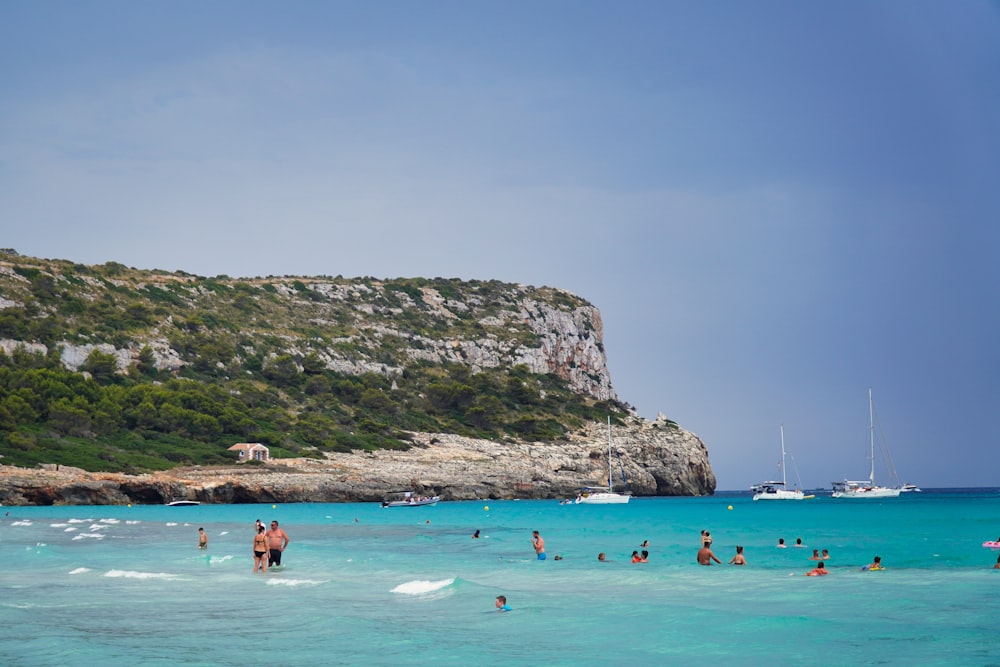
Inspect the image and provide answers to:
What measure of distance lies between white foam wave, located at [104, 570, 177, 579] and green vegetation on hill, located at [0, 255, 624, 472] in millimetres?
59776

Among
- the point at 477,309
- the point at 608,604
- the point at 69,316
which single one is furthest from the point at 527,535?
the point at 477,309

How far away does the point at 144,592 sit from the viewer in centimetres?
2989

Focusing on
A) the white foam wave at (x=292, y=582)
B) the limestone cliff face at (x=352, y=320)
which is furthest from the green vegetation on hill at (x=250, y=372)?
the white foam wave at (x=292, y=582)

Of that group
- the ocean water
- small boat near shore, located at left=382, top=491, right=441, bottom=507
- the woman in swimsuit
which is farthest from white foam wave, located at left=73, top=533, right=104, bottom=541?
small boat near shore, located at left=382, top=491, right=441, bottom=507

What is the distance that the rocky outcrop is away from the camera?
8750 cm

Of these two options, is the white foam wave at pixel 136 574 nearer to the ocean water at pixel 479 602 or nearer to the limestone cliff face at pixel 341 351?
the ocean water at pixel 479 602

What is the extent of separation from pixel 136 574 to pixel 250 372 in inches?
4017

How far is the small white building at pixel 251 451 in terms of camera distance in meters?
103

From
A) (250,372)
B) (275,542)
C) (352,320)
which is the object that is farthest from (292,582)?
(352,320)

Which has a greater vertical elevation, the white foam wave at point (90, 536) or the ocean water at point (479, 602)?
the white foam wave at point (90, 536)

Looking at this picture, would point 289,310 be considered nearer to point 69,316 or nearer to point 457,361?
point 457,361

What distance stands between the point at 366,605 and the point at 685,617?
28.7 feet

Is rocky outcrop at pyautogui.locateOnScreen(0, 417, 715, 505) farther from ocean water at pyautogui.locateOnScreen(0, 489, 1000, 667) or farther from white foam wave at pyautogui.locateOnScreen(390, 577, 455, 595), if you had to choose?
white foam wave at pyautogui.locateOnScreen(390, 577, 455, 595)

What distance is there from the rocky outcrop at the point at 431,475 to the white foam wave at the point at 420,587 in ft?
208
